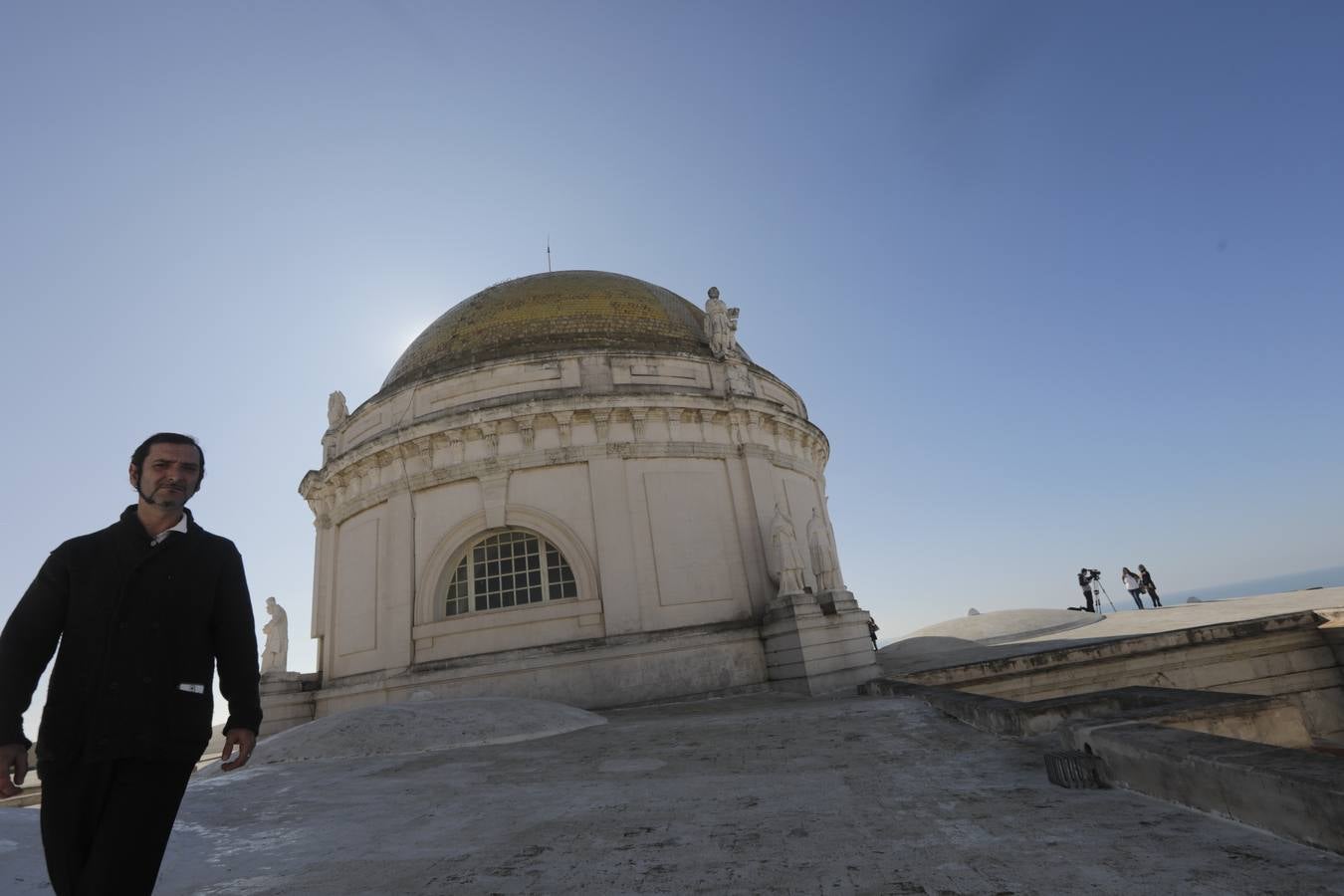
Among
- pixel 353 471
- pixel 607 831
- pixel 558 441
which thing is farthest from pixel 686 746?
pixel 353 471

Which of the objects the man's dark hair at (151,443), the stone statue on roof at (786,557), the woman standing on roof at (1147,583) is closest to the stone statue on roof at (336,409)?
the stone statue on roof at (786,557)

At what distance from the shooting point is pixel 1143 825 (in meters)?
3.57

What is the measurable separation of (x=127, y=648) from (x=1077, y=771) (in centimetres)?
520

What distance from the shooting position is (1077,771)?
451cm

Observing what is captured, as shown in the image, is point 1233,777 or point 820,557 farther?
point 820,557

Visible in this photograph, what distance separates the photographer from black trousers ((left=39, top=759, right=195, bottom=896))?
248 centimetres

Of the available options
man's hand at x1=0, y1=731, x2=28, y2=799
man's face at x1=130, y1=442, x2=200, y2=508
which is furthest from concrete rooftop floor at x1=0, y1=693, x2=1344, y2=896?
man's face at x1=130, y1=442, x2=200, y2=508

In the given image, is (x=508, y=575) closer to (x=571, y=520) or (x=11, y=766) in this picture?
(x=571, y=520)

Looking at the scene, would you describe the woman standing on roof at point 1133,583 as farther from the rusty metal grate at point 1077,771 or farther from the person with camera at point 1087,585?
the rusty metal grate at point 1077,771

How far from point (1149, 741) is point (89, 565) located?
5.55 m

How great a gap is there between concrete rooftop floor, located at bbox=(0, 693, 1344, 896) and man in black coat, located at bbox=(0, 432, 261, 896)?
1.37m

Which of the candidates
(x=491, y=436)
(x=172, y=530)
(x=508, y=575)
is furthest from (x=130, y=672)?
(x=491, y=436)

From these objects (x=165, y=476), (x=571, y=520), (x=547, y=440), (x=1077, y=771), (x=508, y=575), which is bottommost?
(x=1077, y=771)

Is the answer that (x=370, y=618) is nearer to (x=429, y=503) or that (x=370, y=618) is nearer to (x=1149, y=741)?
(x=429, y=503)
